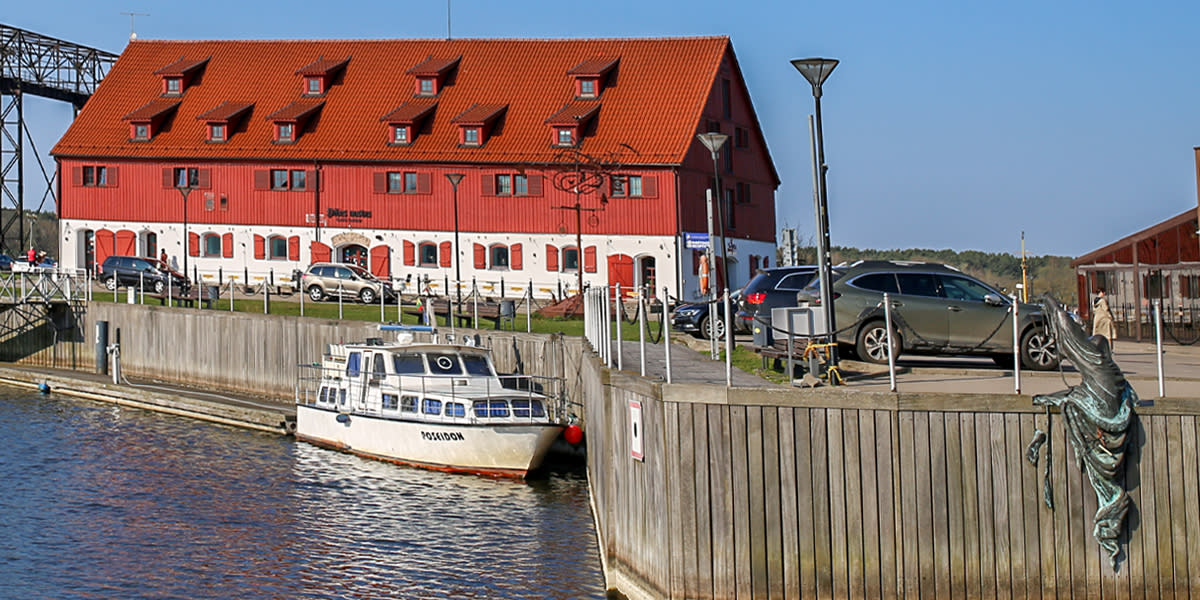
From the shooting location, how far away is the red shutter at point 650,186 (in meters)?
58.9

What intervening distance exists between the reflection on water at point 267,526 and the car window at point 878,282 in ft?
19.8

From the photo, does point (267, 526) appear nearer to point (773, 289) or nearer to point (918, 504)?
point (773, 289)

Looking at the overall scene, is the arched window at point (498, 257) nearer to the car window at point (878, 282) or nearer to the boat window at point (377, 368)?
the boat window at point (377, 368)

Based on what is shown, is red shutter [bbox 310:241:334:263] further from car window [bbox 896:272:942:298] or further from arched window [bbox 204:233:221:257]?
car window [bbox 896:272:942:298]

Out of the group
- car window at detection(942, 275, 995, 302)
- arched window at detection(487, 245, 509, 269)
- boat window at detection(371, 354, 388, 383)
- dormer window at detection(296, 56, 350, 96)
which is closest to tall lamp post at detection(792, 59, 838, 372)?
car window at detection(942, 275, 995, 302)

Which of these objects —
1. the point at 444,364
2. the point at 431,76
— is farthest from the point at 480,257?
the point at 444,364

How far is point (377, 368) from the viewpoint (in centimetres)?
3225

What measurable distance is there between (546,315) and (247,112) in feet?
88.5

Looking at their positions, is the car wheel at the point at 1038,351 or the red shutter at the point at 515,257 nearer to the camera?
the car wheel at the point at 1038,351

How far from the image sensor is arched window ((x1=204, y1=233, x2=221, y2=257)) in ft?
212

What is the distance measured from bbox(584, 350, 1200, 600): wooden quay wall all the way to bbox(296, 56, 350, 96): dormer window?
5520 centimetres

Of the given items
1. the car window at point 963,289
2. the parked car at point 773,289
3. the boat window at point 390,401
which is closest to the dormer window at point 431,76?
the boat window at point 390,401

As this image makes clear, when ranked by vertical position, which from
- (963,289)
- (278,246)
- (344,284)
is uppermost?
(278,246)

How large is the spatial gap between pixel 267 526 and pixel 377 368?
8.03 meters
